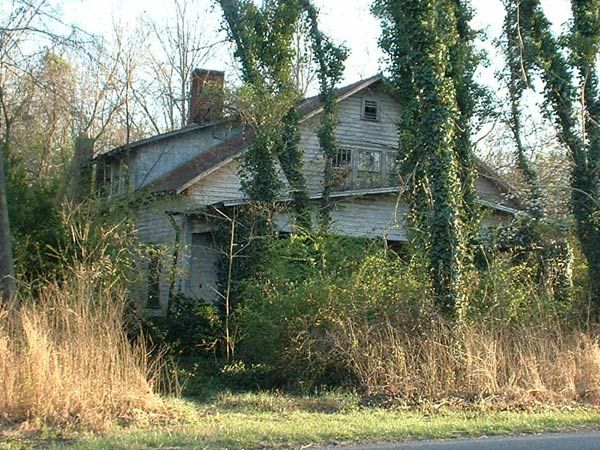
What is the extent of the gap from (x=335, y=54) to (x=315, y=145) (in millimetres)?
4605

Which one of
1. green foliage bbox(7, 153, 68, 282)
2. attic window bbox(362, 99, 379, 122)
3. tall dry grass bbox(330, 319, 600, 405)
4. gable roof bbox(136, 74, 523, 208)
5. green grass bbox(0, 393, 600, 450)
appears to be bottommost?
green grass bbox(0, 393, 600, 450)

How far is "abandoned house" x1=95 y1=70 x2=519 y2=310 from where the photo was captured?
63.2 feet

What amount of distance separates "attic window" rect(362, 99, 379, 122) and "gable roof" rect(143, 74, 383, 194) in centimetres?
78

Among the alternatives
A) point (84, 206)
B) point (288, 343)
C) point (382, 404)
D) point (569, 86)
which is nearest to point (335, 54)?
point (569, 86)

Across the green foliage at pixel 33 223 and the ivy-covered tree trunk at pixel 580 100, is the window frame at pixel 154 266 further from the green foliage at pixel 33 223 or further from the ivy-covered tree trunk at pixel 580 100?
the ivy-covered tree trunk at pixel 580 100

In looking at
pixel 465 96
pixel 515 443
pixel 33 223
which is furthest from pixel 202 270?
pixel 515 443

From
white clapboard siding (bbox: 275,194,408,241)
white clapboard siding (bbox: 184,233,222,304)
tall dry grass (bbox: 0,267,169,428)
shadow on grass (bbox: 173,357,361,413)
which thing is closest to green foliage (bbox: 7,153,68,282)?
shadow on grass (bbox: 173,357,361,413)

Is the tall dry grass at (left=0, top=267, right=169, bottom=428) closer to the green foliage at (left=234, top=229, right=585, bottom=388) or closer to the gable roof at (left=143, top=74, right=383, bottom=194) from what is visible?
the green foliage at (left=234, top=229, right=585, bottom=388)

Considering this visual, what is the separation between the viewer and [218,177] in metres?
22.8

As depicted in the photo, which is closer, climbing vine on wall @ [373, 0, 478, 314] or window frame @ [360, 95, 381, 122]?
climbing vine on wall @ [373, 0, 478, 314]

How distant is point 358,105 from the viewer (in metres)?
25.4

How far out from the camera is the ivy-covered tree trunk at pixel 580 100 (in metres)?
15.4

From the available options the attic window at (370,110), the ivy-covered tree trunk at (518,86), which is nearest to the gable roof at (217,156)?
the attic window at (370,110)

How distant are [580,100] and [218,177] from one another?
10594mm
